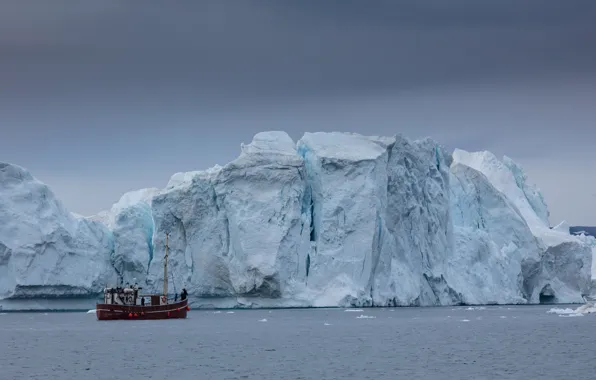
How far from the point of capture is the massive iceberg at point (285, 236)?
4319cm

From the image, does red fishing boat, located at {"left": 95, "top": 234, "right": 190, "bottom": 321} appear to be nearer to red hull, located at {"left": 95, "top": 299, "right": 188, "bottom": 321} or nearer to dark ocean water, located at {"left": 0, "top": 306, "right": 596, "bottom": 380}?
red hull, located at {"left": 95, "top": 299, "right": 188, "bottom": 321}

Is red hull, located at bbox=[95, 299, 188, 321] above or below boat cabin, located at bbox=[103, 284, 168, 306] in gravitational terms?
below

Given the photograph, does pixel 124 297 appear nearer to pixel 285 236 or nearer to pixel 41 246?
pixel 41 246

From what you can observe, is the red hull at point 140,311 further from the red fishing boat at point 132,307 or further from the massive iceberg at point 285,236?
the massive iceberg at point 285,236

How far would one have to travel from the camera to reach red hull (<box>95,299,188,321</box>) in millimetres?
40188

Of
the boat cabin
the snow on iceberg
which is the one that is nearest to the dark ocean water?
the boat cabin

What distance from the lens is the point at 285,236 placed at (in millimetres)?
43000

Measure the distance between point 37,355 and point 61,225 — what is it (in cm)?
1987

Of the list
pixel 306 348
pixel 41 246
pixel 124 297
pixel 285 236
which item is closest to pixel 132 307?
pixel 124 297

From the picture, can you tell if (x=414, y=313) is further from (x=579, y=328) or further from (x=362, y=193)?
(x=579, y=328)

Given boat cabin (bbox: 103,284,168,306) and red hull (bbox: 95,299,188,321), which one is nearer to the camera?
boat cabin (bbox: 103,284,168,306)

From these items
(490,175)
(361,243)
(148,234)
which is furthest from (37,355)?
(490,175)

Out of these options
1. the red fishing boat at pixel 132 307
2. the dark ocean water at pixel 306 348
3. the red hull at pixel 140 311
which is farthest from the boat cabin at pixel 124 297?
the dark ocean water at pixel 306 348

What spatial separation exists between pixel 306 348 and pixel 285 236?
55.9 feet
